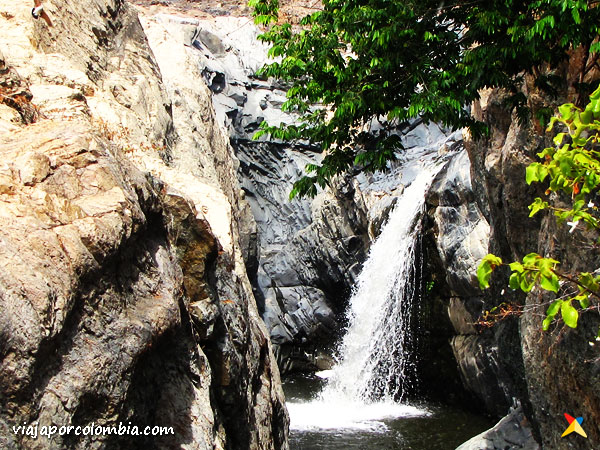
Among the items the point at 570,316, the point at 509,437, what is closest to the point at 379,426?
the point at 509,437

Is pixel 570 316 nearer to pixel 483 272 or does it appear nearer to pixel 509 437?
pixel 483 272

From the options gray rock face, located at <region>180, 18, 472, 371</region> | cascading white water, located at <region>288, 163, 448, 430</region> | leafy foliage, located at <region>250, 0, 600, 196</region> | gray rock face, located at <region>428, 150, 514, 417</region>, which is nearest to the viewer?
leafy foliage, located at <region>250, 0, 600, 196</region>

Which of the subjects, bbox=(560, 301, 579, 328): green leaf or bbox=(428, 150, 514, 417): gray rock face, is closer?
bbox=(560, 301, 579, 328): green leaf

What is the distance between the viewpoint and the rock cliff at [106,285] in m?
3.21

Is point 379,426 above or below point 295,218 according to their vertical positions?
below

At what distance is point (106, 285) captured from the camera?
3902mm

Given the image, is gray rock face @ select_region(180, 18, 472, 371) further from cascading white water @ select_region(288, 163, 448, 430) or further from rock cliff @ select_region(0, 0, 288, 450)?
rock cliff @ select_region(0, 0, 288, 450)

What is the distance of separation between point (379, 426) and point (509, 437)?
4.55 metres

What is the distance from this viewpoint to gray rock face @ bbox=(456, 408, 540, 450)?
8993 mm

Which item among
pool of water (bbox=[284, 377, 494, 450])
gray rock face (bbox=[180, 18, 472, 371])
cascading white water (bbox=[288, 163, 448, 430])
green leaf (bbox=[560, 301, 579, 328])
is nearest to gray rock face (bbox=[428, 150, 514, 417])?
pool of water (bbox=[284, 377, 494, 450])

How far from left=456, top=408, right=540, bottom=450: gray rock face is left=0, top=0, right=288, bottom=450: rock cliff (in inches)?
138

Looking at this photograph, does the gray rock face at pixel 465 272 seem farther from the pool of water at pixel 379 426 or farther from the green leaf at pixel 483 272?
the green leaf at pixel 483 272

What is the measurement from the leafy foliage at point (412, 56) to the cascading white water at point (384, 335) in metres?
8.67

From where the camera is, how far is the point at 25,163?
13.1 feet
